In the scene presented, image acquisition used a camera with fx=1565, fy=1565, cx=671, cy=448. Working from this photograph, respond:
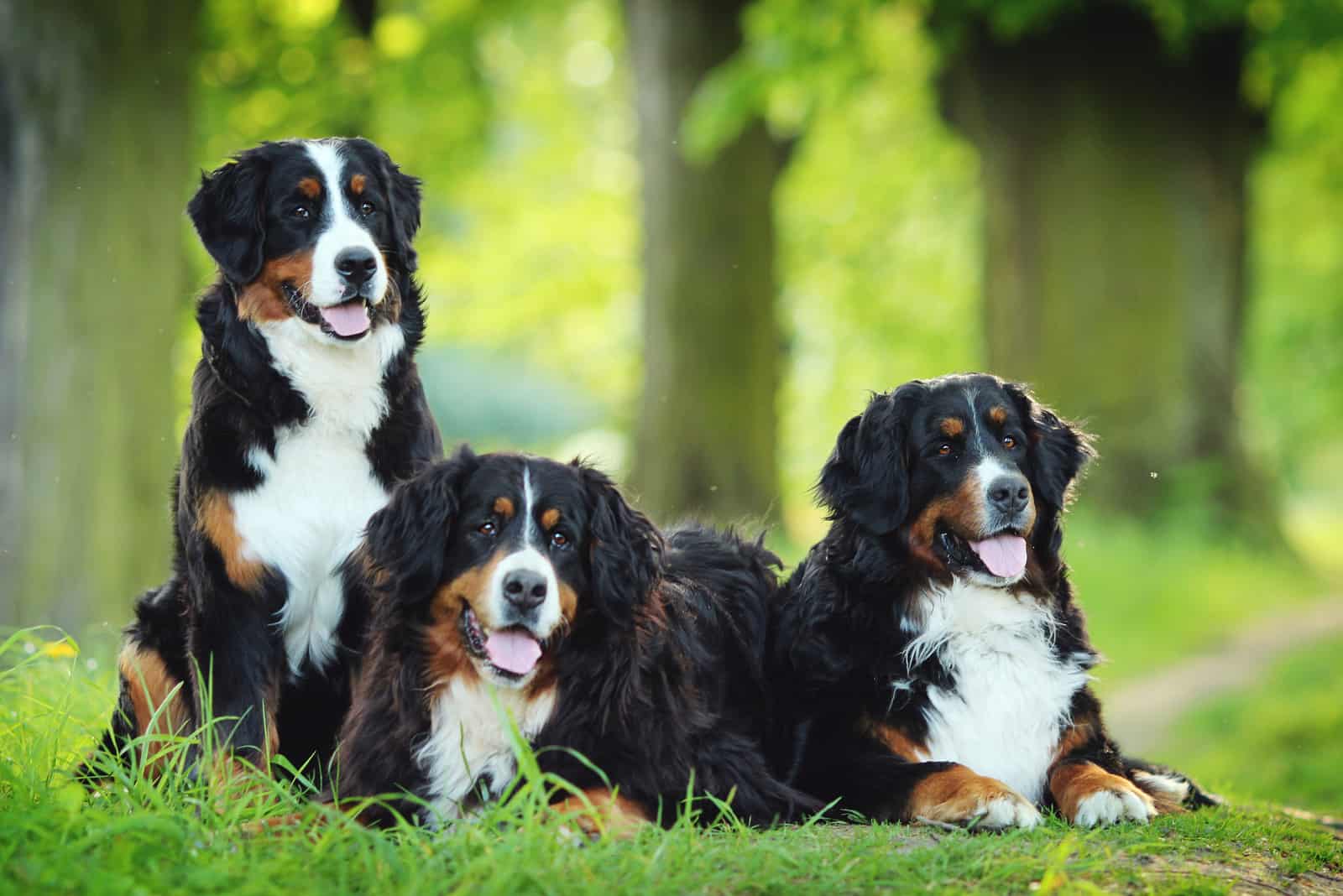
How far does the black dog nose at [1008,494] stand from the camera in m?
5.07

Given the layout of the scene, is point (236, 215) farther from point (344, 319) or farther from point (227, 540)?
point (227, 540)

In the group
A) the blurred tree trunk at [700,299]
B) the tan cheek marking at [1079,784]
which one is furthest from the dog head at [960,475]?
the blurred tree trunk at [700,299]

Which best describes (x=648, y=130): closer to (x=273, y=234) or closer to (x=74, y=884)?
(x=273, y=234)

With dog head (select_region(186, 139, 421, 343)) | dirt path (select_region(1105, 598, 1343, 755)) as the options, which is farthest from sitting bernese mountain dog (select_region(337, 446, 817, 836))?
dirt path (select_region(1105, 598, 1343, 755))

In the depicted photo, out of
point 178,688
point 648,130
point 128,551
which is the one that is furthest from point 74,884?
point 648,130

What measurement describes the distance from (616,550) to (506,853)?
1129 mm

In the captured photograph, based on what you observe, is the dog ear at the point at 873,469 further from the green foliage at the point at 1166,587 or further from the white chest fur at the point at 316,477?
the green foliage at the point at 1166,587

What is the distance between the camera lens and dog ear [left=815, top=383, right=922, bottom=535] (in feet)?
17.3

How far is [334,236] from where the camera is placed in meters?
4.94

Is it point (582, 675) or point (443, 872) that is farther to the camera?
point (582, 675)

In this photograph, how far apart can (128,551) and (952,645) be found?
18.4 ft

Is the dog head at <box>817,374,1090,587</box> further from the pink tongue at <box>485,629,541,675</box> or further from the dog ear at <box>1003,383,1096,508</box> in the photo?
the pink tongue at <box>485,629,541,675</box>

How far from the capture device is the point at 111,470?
912 centimetres

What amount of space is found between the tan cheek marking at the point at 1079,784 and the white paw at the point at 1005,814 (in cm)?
27
